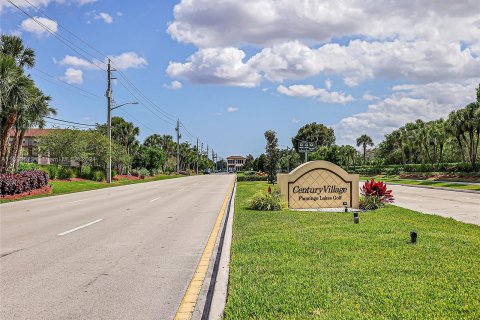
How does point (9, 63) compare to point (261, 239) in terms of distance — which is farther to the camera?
point (9, 63)

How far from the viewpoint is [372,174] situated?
3061 inches

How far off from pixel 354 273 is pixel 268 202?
393 inches

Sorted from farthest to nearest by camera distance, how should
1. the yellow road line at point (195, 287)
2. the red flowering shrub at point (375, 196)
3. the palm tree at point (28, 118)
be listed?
the palm tree at point (28, 118)
the red flowering shrub at point (375, 196)
the yellow road line at point (195, 287)

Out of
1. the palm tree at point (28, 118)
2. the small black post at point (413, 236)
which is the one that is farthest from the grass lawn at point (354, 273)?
the palm tree at point (28, 118)

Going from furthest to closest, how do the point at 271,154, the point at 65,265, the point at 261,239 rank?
the point at 271,154 < the point at 261,239 < the point at 65,265

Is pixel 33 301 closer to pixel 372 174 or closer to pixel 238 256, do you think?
pixel 238 256

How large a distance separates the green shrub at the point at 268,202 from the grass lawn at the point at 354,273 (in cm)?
523

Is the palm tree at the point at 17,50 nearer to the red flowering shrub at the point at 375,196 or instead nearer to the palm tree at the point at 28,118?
the palm tree at the point at 28,118

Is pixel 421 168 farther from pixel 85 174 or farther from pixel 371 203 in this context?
pixel 371 203

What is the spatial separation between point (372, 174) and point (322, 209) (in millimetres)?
64088

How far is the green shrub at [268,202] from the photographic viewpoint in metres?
16.1

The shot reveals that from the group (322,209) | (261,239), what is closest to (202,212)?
(322,209)

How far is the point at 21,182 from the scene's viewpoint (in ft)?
80.2

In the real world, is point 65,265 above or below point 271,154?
below
